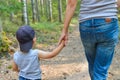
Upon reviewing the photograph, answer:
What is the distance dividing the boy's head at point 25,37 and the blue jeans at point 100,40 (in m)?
0.65

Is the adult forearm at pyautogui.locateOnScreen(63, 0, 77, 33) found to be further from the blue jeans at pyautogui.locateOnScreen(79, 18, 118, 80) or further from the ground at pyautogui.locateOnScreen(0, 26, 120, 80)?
the ground at pyautogui.locateOnScreen(0, 26, 120, 80)

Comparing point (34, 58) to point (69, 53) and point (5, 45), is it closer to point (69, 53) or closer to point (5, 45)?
point (5, 45)

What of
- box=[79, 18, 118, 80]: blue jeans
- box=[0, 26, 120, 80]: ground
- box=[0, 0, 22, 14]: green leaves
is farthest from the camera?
box=[0, 0, 22, 14]: green leaves

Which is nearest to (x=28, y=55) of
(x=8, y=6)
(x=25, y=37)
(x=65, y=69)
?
(x=25, y=37)

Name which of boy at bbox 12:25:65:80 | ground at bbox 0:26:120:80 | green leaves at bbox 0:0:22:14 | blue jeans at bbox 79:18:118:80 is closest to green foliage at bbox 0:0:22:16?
green leaves at bbox 0:0:22:14

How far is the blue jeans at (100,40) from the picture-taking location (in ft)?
12.2

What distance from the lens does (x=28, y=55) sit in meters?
3.80

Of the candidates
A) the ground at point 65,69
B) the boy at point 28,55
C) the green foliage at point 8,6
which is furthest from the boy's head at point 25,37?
→ the green foliage at point 8,6

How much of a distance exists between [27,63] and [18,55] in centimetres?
15

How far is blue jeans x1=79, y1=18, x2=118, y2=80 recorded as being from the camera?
3.71 meters

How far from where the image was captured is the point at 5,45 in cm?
982

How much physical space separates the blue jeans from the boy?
0.46 metres

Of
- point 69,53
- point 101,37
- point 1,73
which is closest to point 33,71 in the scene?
point 101,37

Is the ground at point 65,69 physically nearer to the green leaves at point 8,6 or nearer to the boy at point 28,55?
A: the green leaves at point 8,6
